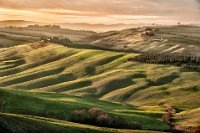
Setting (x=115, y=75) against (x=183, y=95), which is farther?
(x=115, y=75)

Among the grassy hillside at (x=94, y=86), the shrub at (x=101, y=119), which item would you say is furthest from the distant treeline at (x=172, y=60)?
the shrub at (x=101, y=119)

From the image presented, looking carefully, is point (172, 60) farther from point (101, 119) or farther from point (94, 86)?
point (101, 119)

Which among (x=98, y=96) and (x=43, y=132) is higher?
(x=43, y=132)

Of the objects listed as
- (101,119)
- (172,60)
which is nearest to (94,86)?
(172,60)

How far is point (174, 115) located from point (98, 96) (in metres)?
30.7

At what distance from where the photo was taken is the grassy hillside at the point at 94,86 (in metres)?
84.8

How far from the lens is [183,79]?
132375 millimetres

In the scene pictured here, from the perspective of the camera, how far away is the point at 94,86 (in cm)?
13288

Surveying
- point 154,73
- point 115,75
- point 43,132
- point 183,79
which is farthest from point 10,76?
point 43,132

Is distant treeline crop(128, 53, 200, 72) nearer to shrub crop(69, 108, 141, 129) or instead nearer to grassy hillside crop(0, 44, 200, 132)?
grassy hillside crop(0, 44, 200, 132)

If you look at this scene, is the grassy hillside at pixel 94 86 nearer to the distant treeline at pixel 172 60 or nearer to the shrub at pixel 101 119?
the shrub at pixel 101 119

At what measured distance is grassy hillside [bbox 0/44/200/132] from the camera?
84812 millimetres

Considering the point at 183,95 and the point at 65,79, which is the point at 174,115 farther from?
the point at 65,79

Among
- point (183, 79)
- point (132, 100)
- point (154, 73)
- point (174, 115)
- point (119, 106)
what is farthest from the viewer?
point (154, 73)
